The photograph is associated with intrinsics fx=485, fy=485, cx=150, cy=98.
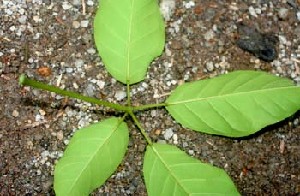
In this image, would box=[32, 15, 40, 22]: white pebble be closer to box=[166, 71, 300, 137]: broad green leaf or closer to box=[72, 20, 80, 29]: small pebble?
box=[72, 20, 80, 29]: small pebble

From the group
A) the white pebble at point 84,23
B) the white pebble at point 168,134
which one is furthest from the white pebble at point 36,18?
the white pebble at point 168,134

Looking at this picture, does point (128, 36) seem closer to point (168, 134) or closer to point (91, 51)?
point (91, 51)

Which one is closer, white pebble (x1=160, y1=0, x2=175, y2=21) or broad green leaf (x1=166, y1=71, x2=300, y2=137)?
broad green leaf (x1=166, y1=71, x2=300, y2=137)

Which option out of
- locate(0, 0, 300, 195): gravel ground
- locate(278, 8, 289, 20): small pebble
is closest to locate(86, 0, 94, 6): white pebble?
locate(0, 0, 300, 195): gravel ground

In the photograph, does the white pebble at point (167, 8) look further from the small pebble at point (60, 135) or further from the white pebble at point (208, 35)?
the small pebble at point (60, 135)

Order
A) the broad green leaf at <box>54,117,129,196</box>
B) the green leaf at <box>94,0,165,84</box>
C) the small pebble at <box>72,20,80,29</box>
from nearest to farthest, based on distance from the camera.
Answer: the broad green leaf at <box>54,117,129,196</box> < the green leaf at <box>94,0,165,84</box> < the small pebble at <box>72,20,80,29</box>

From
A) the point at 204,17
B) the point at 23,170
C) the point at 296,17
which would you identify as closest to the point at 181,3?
the point at 204,17
